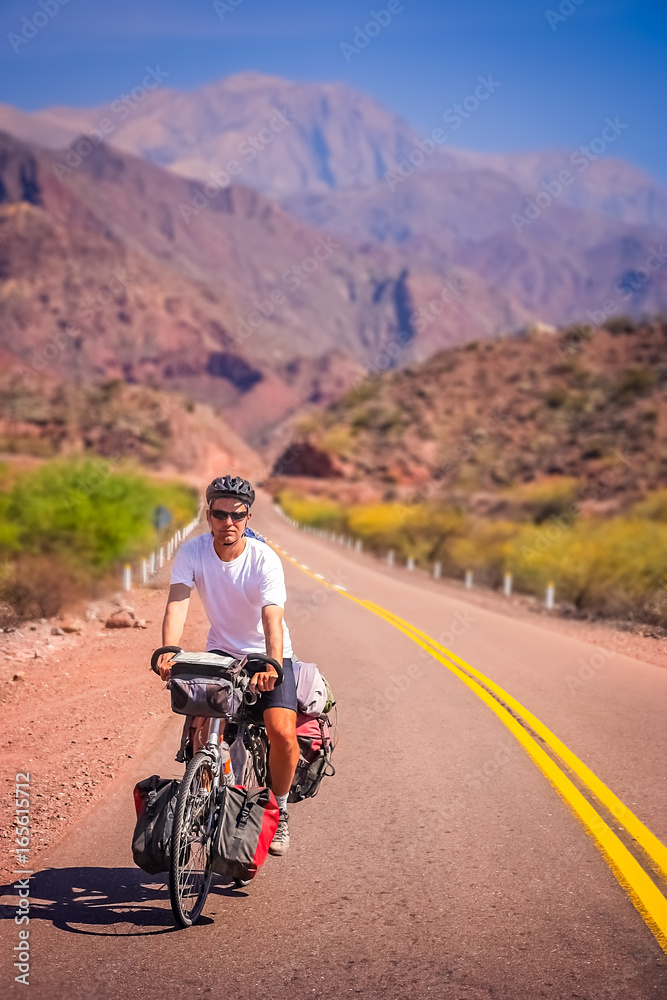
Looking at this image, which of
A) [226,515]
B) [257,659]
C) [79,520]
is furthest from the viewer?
[79,520]

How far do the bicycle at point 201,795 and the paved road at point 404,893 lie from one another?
0.17m

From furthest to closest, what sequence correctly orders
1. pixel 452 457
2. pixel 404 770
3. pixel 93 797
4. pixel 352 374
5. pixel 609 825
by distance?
pixel 352 374, pixel 452 457, pixel 404 770, pixel 93 797, pixel 609 825

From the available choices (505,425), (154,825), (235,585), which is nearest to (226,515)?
(235,585)

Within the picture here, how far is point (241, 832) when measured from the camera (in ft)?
15.3

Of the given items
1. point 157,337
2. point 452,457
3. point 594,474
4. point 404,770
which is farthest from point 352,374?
point 404,770

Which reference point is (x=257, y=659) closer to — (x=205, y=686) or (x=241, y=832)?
(x=205, y=686)

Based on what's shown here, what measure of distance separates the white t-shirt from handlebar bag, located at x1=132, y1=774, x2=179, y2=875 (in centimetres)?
85

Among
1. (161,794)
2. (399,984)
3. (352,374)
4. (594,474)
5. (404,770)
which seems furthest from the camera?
(352,374)

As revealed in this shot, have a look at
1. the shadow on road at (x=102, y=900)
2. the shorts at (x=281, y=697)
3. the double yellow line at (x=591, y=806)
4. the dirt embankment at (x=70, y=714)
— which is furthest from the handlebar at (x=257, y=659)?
the double yellow line at (x=591, y=806)

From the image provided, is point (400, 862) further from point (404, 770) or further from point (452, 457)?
point (452, 457)

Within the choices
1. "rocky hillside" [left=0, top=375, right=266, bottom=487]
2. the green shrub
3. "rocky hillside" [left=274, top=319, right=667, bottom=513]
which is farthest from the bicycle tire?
"rocky hillside" [left=0, top=375, right=266, bottom=487]

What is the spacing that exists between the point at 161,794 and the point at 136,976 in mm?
800

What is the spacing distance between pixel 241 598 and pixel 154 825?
3.93 feet

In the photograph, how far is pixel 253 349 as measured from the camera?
19325 cm
